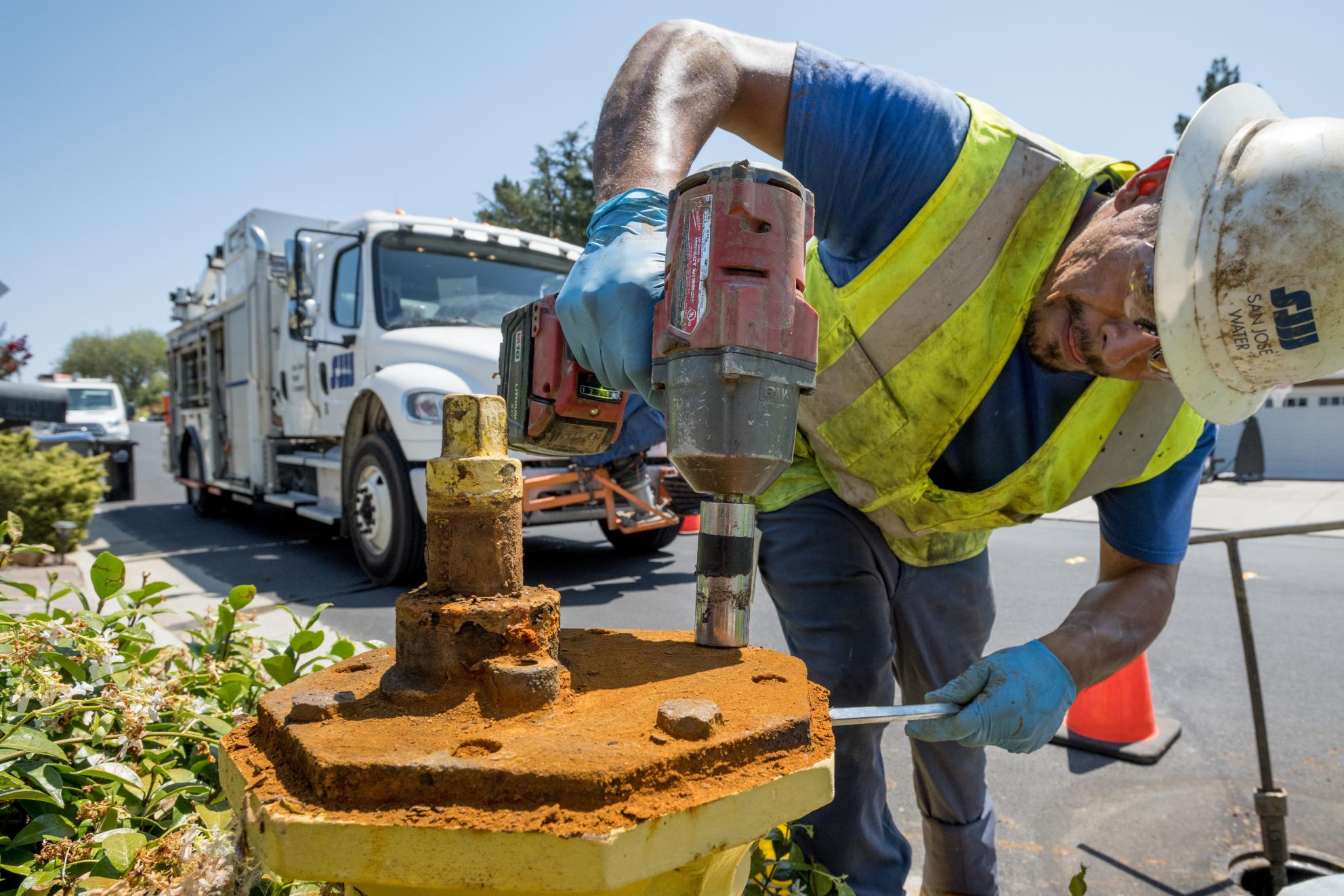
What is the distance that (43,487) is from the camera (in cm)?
567

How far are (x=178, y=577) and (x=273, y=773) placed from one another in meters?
6.53

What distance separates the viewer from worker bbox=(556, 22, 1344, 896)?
4.35 feet

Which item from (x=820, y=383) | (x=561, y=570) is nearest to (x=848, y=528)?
(x=820, y=383)

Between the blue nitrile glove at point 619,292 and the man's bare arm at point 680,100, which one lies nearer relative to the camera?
the blue nitrile glove at point 619,292

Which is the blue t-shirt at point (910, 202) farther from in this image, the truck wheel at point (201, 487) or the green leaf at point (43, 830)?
the truck wheel at point (201, 487)

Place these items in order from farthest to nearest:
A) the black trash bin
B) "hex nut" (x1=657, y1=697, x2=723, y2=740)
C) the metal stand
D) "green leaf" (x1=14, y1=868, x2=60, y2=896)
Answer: the black trash bin
the metal stand
"green leaf" (x1=14, y1=868, x2=60, y2=896)
"hex nut" (x1=657, y1=697, x2=723, y2=740)

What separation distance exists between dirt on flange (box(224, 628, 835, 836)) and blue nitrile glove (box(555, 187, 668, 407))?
45cm

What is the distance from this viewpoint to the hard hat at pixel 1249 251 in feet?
4.17

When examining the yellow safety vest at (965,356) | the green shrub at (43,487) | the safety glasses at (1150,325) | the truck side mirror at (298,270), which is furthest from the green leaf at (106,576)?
the truck side mirror at (298,270)

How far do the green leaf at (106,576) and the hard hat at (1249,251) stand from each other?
2010 mm

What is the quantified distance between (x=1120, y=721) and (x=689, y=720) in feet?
10.5

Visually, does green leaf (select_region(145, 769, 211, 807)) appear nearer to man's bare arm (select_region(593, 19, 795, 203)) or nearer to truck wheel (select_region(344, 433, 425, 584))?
man's bare arm (select_region(593, 19, 795, 203))

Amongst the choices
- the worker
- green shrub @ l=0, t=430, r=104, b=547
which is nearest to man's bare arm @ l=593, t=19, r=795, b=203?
the worker

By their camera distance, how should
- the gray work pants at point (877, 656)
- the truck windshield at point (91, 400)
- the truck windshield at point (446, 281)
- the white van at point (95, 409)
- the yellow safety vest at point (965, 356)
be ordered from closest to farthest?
the yellow safety vest at point (965, 356) < the gray work pants at point (877, 656) < the truck windshield at point (446, 281) < the white van at point (95, 409) < the truck windshield at point (91, 400)
